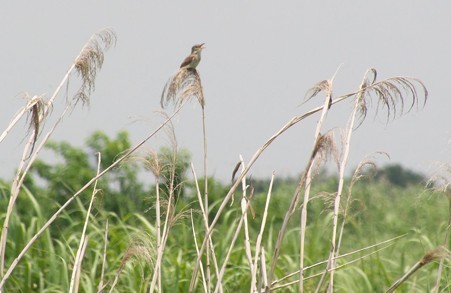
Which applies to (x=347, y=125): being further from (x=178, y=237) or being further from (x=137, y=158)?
(x=178, y=237)

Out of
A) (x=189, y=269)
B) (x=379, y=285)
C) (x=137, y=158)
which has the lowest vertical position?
(x=379, y=285)

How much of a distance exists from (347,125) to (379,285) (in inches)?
106

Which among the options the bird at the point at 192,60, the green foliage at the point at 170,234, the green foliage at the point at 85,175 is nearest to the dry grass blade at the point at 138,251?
the green foliage at the point at 170,234

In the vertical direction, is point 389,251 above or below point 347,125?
below

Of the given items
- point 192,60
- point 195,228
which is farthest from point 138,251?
point 195,228

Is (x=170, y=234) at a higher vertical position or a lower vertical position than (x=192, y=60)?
lower

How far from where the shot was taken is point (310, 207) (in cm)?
992

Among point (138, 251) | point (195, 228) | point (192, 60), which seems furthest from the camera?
point (195, 228)

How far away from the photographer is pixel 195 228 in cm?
580

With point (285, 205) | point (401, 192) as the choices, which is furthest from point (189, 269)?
point (401, 192)

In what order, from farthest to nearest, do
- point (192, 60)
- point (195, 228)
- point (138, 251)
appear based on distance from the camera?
point (195, 228)
point (192, 60)
point (138, 251)

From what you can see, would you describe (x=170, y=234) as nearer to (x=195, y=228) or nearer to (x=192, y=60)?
(x=195, y=228)

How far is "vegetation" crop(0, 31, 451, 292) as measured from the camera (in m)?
2.36

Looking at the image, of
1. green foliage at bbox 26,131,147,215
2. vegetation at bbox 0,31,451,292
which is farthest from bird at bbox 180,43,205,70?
green foliage at bbox 26,131,147,215
